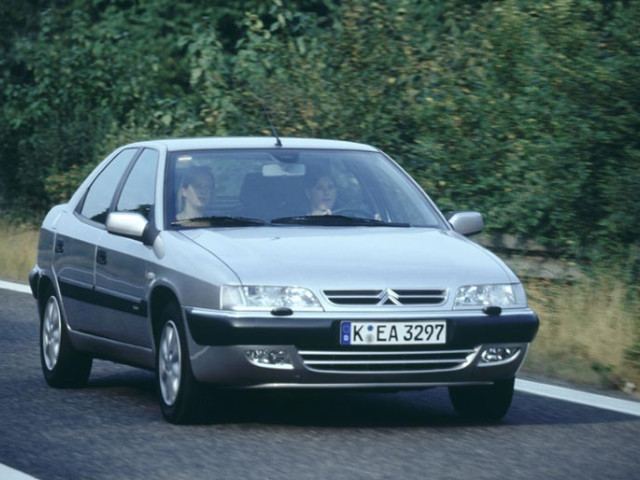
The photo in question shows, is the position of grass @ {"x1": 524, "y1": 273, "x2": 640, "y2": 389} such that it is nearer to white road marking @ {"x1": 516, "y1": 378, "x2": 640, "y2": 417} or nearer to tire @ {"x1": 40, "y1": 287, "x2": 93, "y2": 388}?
white road marking @ {"x1": 516, "y1": 378, "x2": 640, "y2": 417}

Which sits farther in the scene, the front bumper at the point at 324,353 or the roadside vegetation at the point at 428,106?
the roadside vegetation at the point at 428,106

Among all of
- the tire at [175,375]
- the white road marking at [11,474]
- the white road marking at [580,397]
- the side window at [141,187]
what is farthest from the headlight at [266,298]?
the white road marking at [580,397]

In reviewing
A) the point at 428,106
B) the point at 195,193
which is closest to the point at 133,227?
the point at 195,193

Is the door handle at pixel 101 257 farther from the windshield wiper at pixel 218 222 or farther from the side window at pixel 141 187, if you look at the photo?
the windshield wiper at pixel 218 222

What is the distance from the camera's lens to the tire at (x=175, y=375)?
320 inches

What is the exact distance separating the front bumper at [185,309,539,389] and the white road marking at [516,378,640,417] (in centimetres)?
113

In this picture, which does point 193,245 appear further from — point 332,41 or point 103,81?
point 103,81

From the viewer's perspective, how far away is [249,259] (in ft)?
26.4

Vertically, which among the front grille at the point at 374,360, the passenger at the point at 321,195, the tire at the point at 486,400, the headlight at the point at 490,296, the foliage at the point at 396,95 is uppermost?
the passenger at the point at 321,195

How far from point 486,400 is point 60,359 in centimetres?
277

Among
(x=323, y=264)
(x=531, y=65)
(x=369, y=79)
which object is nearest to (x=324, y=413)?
(x=323, y=264)

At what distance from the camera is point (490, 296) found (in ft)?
26.7

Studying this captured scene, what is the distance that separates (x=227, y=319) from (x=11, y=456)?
1.15 m

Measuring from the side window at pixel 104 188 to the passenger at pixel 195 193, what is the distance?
939mm
